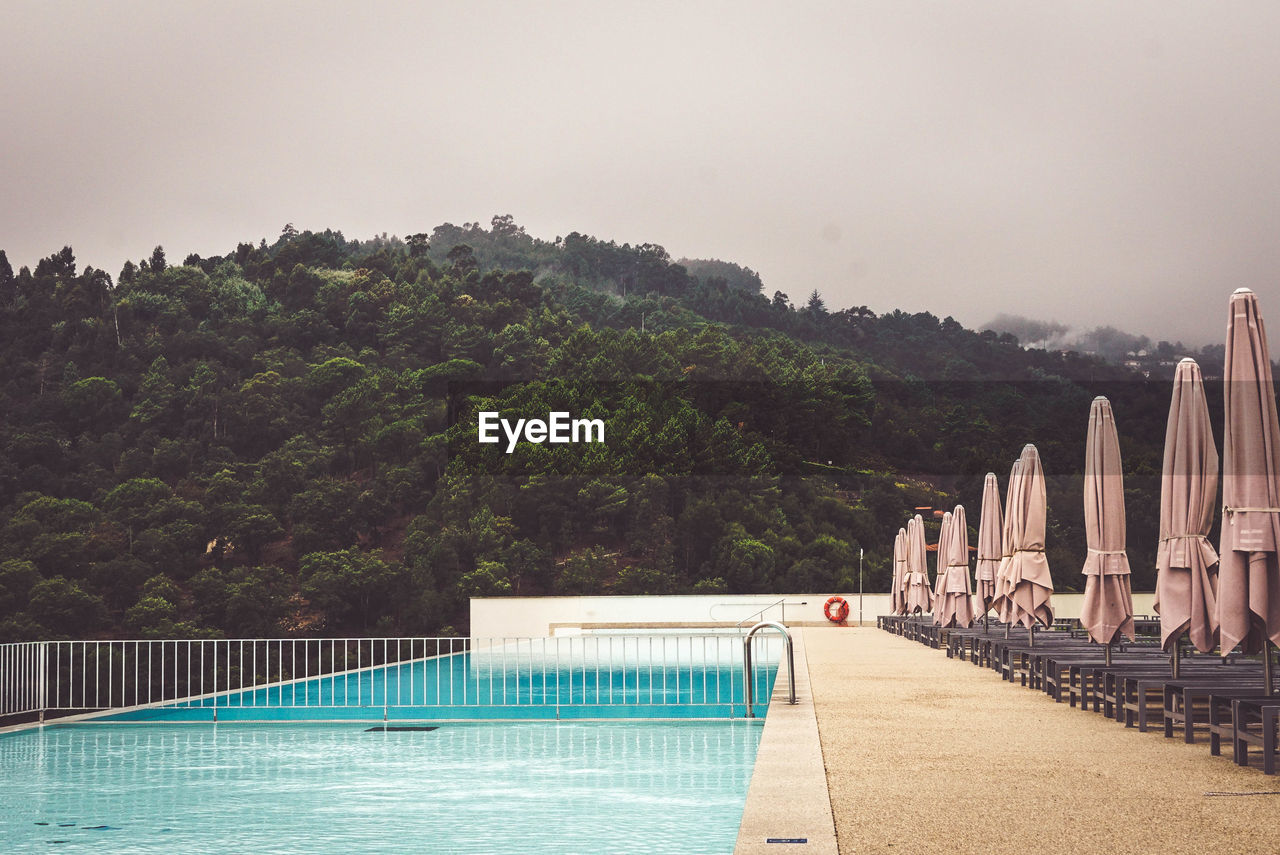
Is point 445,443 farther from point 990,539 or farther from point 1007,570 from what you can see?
point 1007,570

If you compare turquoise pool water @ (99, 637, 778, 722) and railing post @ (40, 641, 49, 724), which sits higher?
railing post @ (40, 641, 49, 724)

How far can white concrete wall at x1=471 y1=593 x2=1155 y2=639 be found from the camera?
32.2 metres

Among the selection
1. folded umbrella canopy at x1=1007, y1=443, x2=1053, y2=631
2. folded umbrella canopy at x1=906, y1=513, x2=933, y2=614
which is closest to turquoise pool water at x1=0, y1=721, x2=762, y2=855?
folded umbrella canopy at x1=1007, y1=443, x2=1053, y2=631

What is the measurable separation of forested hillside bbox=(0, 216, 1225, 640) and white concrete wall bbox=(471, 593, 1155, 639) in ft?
45.8

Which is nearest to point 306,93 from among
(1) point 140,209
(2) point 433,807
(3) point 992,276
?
(1) point 140,209

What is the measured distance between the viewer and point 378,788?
799cm

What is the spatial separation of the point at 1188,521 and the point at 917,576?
13965 millimetres

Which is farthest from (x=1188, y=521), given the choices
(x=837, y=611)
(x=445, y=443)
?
(x=445, y=443)

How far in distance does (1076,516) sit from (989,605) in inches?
1494

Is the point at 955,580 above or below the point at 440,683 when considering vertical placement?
above

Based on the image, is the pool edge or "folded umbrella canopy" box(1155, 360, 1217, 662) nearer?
the pool edge

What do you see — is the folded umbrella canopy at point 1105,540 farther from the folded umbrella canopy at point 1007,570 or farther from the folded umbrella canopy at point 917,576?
the folded umbrella canopy at point 917,576

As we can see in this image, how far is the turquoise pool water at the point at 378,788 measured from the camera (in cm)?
644

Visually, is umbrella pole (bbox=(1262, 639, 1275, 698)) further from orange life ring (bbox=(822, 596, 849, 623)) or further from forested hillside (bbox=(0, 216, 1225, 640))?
forested hillside (bbox=(0, 216, 1225, 640))
